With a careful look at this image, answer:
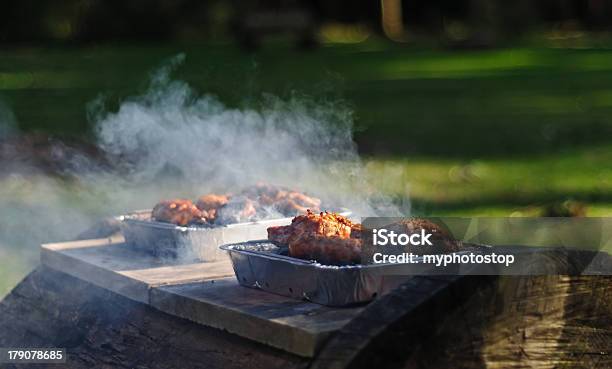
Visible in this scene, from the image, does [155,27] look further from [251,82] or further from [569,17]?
[251,82]

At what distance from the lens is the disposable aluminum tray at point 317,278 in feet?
9.90

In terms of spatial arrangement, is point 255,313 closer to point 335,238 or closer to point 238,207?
point 335,238

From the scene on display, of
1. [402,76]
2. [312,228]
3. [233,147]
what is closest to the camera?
[312,228]

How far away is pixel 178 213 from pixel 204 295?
66 cm

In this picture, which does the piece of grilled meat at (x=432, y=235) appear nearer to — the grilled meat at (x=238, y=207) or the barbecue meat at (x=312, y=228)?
the barbecue meat at (x=312, y=228)

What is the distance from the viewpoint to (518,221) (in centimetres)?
384

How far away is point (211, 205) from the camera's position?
3930mm

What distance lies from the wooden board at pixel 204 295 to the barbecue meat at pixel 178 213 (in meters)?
0.14

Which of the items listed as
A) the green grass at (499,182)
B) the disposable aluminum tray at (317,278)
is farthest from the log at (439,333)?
the green grass at (499,182)

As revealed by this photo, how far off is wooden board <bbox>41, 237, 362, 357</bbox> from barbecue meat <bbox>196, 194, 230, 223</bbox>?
0.18 m

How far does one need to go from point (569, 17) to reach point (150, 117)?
22.8 metres

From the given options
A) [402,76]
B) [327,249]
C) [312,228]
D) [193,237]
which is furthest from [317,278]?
[402,76]

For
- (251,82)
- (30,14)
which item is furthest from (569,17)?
(251,82)

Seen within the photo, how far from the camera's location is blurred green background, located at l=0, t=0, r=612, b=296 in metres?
8.30
